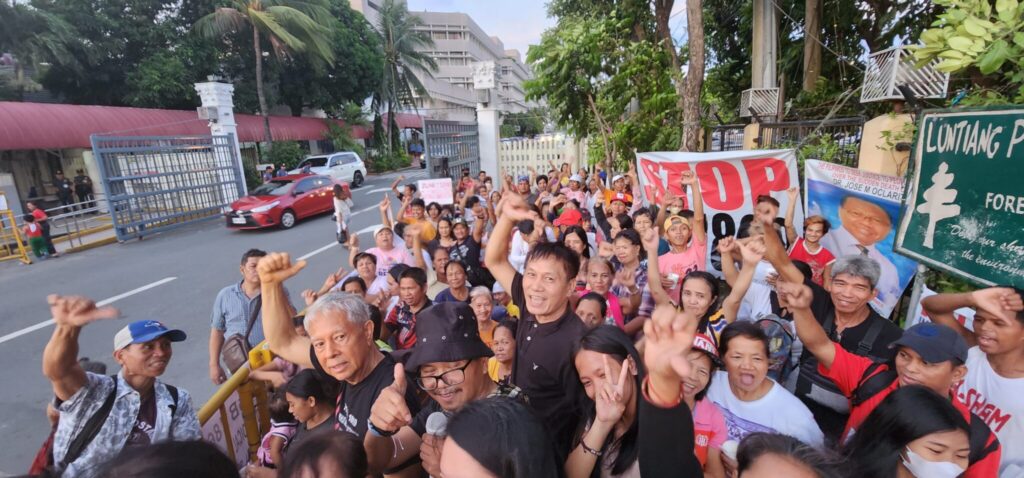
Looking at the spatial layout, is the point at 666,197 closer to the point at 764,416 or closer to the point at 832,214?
the point at 832,214

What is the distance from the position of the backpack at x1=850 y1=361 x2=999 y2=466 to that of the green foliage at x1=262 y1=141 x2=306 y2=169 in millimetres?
21744

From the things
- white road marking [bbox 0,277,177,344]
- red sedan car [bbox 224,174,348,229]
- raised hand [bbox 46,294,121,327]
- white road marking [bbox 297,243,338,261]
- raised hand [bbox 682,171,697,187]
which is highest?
raised hand [bbox 682,171,697,187]

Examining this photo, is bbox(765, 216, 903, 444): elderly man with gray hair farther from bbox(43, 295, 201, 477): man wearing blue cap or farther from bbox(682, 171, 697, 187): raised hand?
bbox(43, 295, 201, 477): man wearing blue cap

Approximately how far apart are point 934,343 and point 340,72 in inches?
1034

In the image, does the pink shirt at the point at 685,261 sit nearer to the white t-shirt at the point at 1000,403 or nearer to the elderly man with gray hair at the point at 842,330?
the elderly man with gray hair at the point at 842,330

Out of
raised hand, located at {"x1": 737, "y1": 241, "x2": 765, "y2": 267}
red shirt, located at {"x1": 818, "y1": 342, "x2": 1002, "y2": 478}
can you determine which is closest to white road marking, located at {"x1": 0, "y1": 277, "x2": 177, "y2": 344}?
raised hand, located at {"x1": 737, "y1": 241, "x2": 765, "y2": 267}

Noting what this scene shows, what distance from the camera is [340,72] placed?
24.2m

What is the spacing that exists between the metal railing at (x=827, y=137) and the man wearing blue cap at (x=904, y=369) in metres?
3.71

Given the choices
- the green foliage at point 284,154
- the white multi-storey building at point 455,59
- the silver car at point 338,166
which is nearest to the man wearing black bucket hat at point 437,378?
the silver car at point 338,166

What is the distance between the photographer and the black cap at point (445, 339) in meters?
1.75

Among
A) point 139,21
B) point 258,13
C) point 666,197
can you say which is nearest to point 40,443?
point 666,197

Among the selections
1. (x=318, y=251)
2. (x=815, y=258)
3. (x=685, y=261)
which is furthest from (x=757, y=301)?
(x=318, y=251)

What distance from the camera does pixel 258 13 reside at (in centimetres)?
1717

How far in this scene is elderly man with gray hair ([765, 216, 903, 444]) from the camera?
2.18m
